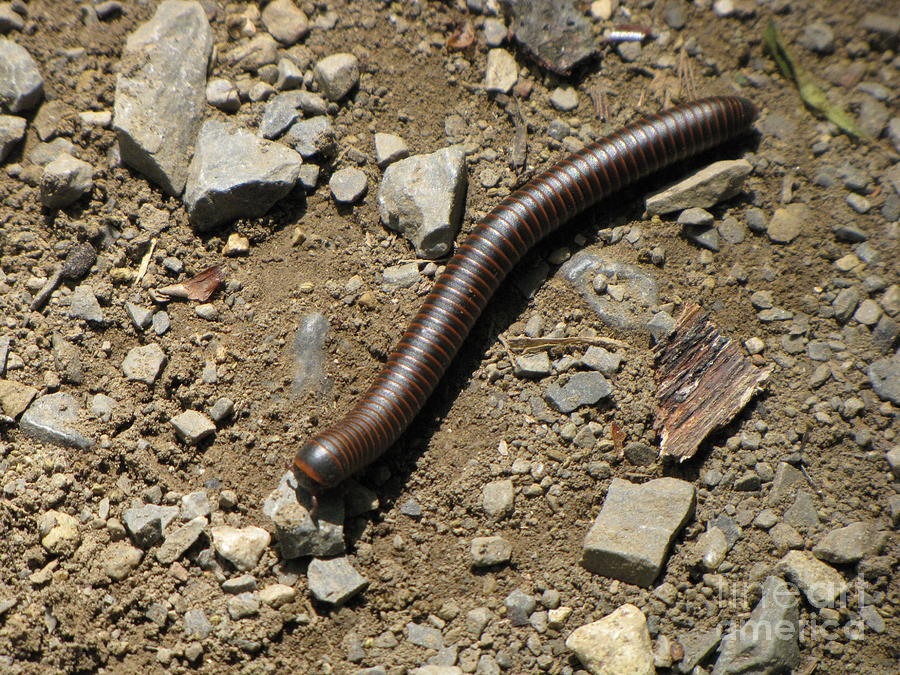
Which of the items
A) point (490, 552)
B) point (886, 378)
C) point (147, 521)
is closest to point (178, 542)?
point (147, 521)

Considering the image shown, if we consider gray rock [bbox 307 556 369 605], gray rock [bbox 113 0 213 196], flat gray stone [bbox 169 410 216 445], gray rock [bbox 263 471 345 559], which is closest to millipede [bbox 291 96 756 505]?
gray rock [bbox 263 471 345 559]

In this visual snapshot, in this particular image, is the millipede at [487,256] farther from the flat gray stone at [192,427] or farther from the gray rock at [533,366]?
the flat gray stone at [192,427]

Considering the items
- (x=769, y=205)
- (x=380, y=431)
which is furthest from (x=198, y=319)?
(x=769, y=205)

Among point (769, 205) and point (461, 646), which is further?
point (769, 205)

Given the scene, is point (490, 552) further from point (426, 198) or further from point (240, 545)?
point (426, 198)

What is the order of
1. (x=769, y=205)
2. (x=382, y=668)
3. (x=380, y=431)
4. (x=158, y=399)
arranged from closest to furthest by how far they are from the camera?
(x=382, y=668), (x=380, y=431), (x=158, y=399), (x=769, y=205)

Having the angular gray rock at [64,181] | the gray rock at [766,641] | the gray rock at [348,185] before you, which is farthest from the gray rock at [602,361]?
the angular gray rock at [64,181]

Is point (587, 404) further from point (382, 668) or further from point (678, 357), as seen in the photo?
point (382, 668)
